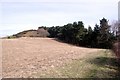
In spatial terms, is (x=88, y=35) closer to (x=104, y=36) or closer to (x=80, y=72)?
(x=104, y=36)

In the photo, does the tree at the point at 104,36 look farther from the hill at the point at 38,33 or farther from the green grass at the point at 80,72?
the green grass at the point at 80,72

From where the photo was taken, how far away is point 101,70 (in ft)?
52.4

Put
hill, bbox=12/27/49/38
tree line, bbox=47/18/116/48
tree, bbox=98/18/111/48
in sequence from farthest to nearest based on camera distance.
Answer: hill, bbox=12/27/49/38, tree line, bbox=47/18/116/48, tree, bbox=98/18/111/48

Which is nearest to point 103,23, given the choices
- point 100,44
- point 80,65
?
point 100,44

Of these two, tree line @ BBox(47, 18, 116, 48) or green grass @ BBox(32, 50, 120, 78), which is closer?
green grass @ BBox(32, 50, 120, 78)

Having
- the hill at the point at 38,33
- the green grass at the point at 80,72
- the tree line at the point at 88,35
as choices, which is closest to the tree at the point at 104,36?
the tree line at the point at 88,35

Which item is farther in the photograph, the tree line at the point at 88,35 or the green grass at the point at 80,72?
the tree line at the point at 88,35

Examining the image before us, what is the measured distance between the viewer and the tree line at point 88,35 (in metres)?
42.0

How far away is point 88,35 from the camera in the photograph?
44.2 m

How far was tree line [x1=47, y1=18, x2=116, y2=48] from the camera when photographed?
42.0 meters

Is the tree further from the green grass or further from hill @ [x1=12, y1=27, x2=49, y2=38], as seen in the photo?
the green grass

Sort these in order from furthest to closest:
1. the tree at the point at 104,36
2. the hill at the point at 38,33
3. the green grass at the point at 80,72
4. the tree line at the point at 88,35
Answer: the hill at the point at 38,33 < the tree line at the point at 88,35 < the tree at the point at 104,36 < the green grass at the point at 80,72

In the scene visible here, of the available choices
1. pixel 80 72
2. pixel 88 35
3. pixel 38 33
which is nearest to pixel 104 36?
pixel 88 35

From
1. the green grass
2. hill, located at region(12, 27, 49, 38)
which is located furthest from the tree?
the green grass
